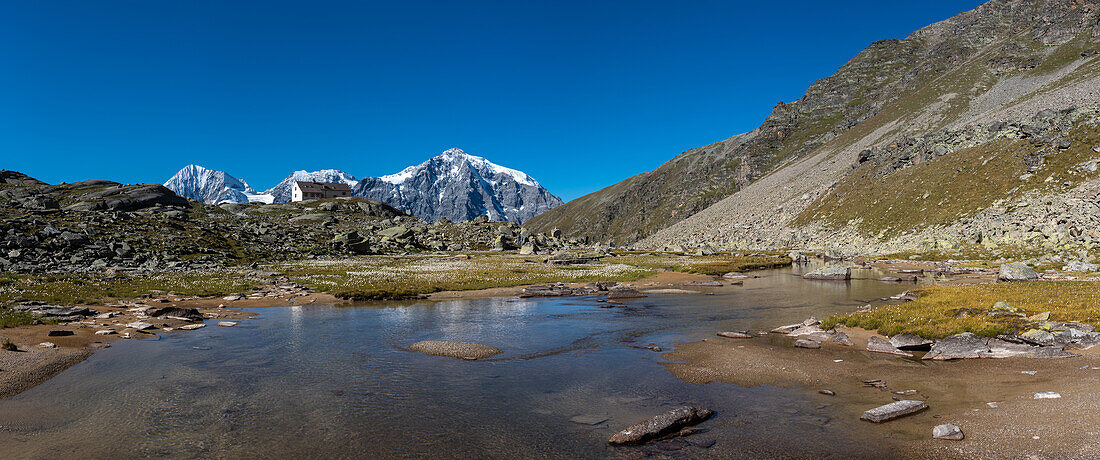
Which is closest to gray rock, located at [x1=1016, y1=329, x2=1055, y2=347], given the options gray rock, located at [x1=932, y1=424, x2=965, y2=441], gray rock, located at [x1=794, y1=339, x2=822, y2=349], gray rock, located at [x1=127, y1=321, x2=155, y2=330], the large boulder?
gray rock, located at [x1=794, y1=339, x2=822, y2=349]

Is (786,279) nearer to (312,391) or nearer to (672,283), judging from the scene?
(672,283)

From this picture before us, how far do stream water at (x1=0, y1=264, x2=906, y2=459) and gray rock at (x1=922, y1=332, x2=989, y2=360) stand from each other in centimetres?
876

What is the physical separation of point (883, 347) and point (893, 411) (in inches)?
406

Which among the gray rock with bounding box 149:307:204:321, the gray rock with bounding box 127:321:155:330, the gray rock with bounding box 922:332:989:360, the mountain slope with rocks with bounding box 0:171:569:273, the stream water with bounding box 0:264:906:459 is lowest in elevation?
the stream water with bounding box 0:264:906:459

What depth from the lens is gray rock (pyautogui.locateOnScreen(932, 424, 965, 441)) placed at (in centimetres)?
1248

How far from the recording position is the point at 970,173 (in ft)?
326

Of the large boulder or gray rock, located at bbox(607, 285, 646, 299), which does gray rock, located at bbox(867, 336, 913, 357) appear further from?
the large boulder

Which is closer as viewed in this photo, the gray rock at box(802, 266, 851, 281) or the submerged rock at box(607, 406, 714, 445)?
the submerged rock at box(607, 406, 714, 445)

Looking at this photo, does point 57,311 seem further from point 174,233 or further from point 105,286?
point 174,233

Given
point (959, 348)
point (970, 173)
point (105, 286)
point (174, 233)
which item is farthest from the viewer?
point (970, 173)

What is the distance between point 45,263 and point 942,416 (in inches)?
3085

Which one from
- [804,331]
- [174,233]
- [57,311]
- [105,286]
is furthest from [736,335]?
[174,233]

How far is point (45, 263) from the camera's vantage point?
54.2 meters

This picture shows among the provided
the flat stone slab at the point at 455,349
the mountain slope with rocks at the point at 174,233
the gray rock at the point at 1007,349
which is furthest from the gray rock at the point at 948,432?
the mountain slope with rocks at the point at 174,233
